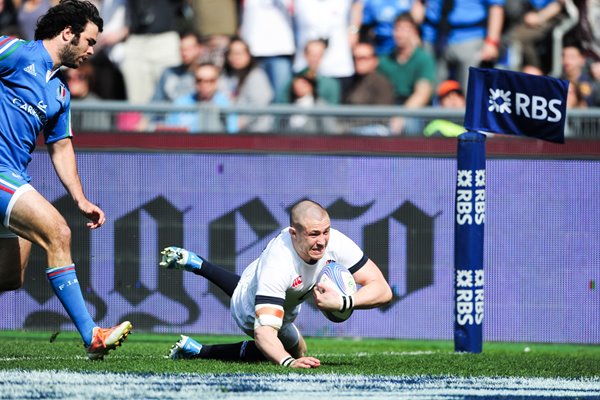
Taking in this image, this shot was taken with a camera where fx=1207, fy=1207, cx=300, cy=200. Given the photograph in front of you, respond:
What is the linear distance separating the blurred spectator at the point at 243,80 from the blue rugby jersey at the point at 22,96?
5566mm

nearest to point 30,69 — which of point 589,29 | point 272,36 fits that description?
point 272,36

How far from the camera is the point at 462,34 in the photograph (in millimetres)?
13609

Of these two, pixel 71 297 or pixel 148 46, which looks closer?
pixel 71 297

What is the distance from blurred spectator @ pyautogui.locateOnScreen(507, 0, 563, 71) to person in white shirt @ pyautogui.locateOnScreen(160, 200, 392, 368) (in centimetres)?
650

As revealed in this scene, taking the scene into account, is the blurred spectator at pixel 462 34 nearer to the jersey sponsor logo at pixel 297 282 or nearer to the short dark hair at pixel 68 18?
the jersey sponsor logo at pixel 297 282

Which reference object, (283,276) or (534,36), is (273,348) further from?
(534,36)

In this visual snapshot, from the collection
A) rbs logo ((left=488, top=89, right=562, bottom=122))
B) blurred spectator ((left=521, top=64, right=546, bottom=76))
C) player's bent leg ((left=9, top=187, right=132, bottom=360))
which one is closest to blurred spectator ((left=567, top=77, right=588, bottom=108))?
blurred spectator ((left=521, top=64, right=546, bottom=76))

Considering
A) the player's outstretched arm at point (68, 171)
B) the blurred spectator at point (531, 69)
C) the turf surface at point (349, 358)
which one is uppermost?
the blurred spectator at point (531, 69)

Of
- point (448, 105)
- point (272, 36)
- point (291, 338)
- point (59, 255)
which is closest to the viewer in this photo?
point (59, 255)

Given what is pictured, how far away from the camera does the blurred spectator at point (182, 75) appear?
1325 cm

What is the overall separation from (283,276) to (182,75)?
628cm

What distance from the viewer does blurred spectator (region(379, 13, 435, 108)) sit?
13.1 metres

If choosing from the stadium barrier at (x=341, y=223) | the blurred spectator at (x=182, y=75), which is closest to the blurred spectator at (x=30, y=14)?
the blurred spectator at (x=182, y=75)

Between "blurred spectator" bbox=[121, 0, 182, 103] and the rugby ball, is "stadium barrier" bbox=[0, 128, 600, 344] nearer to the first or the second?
"blurred spectator" bbox=[121, 0, 182, 103]
